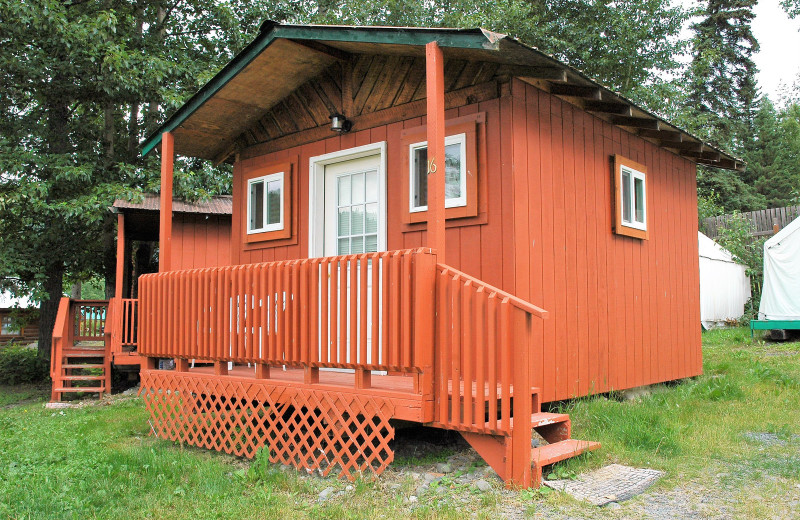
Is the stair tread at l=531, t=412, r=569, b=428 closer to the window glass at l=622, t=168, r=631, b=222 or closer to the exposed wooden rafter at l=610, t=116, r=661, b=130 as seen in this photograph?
the window glass at l=622, t=168, r=631, b=222

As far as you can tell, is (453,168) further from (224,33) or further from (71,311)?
(224,33)

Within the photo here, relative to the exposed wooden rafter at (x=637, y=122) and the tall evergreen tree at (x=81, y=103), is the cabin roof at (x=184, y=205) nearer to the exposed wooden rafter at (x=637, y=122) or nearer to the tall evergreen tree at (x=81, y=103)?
the tall evergreen tree at (x=81, y=103)

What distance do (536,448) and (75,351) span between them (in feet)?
30.9

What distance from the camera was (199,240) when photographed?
40.3 ft

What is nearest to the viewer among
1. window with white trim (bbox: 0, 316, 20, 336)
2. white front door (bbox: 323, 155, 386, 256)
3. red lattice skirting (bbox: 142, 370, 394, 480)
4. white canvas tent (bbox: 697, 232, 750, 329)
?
red lattice skirting (bbox: 142, 370, 394, 480)

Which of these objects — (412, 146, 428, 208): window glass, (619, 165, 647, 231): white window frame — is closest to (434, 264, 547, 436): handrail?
(412, 146, 428, 208): window glass

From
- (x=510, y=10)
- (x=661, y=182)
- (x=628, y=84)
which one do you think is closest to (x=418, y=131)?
(x=661, y=182)

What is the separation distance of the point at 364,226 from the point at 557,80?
96.9 inches

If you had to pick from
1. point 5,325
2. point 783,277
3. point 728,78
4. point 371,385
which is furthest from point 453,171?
point 728,78

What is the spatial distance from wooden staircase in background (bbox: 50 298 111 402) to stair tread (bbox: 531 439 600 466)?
28.0 feet

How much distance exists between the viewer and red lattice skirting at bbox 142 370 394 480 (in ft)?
15.2

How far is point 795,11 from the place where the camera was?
1914 centimetres

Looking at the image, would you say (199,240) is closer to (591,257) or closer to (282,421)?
(282,421)

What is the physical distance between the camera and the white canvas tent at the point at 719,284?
644 inches
